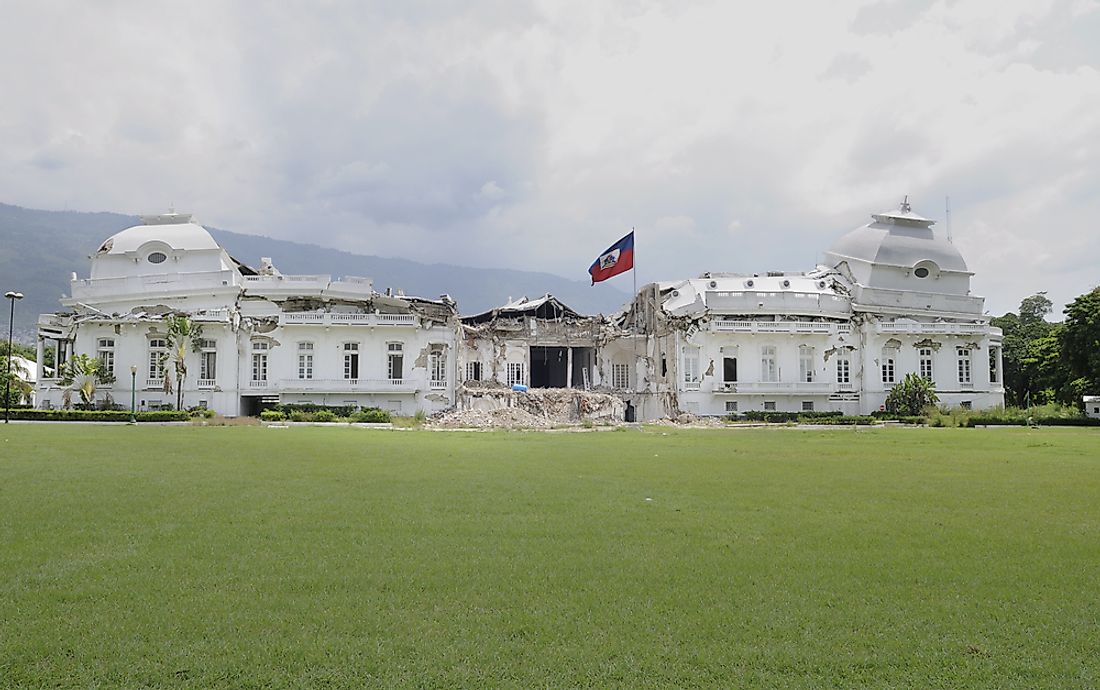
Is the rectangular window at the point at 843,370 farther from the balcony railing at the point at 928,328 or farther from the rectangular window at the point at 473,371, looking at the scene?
the rectangular window at the point at 473,371

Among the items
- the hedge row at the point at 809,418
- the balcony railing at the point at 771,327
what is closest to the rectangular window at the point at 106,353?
the balcony railing at the point at 771,327

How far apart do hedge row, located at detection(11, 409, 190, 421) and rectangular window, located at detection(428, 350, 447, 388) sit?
47.5 feet

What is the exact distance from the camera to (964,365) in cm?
5569

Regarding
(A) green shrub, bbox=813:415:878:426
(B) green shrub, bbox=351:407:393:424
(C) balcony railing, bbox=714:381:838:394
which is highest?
(C) balcony railing, bbox=714:381:838:394

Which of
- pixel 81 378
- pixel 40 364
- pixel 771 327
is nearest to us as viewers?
pixel 81 378

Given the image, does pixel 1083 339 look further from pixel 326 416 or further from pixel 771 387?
pixel 326 416

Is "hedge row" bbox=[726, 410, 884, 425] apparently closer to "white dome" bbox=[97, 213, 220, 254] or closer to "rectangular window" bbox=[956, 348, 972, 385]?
"rectangular window" bbox=[956, 348, 972, 385]

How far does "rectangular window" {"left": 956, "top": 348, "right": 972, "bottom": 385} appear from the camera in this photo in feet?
182

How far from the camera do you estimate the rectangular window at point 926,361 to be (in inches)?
2165

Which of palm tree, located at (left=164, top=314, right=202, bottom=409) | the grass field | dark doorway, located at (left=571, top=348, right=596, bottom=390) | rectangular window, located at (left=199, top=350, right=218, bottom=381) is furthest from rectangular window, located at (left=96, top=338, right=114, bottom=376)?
the grass field

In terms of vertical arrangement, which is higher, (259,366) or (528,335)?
(528,335)

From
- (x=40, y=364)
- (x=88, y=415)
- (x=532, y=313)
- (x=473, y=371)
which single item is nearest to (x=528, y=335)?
(x=532, y=313)

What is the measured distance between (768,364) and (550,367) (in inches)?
705

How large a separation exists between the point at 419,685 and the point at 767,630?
8.94 feet
